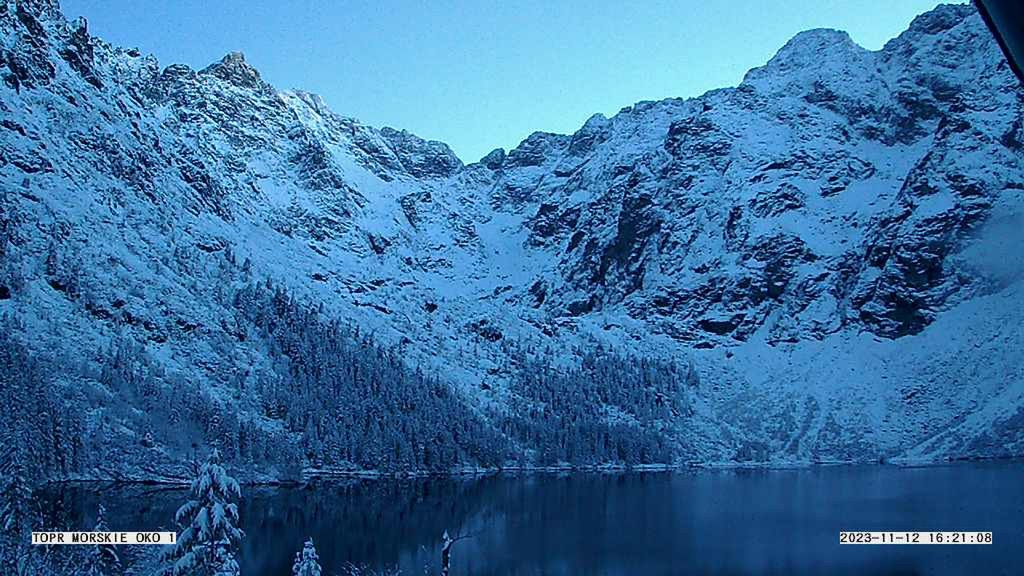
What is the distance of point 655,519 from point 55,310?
4508 inches

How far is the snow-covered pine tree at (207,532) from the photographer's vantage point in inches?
917

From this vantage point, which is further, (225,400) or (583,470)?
(583,470)

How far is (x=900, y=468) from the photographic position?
16725 centimetres

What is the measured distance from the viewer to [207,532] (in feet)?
77.0

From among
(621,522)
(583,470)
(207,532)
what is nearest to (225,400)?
(583,470)

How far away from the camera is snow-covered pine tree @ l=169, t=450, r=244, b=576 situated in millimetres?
23297

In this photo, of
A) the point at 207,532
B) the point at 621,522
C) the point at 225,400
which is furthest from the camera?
the point at 225,400

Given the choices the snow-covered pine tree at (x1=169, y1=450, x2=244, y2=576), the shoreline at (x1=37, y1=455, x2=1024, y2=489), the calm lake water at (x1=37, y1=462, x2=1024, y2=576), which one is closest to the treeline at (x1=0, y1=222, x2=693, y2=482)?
the shoreline at (x1=37, y1=455, x2=1024, y2=489)

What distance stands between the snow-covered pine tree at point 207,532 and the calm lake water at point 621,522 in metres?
Result: 38.1

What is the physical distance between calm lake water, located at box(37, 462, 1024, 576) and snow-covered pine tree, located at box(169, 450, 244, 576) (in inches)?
1502

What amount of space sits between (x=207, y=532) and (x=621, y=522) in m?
73.0

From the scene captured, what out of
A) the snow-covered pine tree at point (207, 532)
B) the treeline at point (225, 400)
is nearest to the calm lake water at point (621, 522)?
the treeline at point (225, 400)

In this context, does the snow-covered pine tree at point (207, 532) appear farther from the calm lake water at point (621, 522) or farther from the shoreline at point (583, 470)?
the shoreline at point (583, 470)

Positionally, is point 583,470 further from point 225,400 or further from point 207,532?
→ point 207,532
